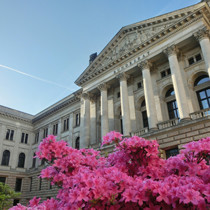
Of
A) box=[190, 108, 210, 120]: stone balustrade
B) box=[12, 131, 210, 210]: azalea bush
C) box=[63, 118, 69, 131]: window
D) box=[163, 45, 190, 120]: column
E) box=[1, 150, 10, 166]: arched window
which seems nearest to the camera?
box=[12, 131, 210, 210]: azalea bush

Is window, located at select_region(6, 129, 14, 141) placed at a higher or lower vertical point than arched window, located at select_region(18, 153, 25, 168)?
higher

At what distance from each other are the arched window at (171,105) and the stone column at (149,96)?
2378 millimetres

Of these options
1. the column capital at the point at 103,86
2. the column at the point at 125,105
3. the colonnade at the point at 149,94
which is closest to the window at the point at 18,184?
the colonnade at the point at 149,94

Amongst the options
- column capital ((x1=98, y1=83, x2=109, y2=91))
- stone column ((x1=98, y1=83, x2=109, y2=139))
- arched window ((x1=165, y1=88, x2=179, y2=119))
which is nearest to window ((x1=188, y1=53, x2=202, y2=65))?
arched window ((x1=165, y1=88, x2=179, y2=119))

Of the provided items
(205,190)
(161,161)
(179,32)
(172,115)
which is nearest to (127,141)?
(161,161)

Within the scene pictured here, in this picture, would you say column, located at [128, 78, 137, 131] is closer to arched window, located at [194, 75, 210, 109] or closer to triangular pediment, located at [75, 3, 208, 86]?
triangular pediment, located at [75, 3, 208, 86]

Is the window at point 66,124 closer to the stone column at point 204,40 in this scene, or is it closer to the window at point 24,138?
the window at point 24,138

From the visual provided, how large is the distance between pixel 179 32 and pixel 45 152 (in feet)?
66.0

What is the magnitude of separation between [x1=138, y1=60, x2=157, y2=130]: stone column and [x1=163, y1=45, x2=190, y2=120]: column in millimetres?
2671

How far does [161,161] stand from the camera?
5426 mm

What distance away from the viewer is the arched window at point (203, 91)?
1907cm

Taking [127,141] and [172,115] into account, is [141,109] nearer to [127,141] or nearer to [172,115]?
[172,115]

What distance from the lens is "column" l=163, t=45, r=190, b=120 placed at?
17.6 meters

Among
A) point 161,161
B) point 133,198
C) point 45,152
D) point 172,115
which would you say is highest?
point 172,115
